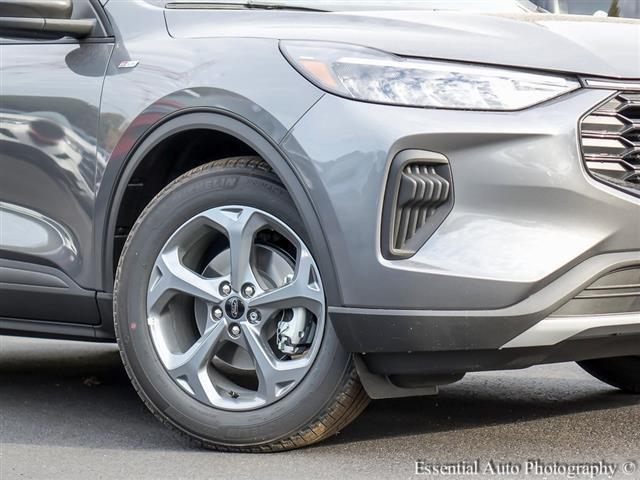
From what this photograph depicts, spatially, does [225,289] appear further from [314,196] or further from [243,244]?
[314,196]

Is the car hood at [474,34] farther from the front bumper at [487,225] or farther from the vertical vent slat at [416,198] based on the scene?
the vertical vent slat at [416,198]

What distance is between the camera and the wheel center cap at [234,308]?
379cm

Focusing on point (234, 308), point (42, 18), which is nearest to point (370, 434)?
point (234, 308)

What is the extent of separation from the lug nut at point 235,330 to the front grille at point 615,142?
114 cm

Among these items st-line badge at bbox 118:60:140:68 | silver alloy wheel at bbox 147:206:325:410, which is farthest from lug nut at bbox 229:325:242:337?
st-line badge at bbox 118:60:140:68

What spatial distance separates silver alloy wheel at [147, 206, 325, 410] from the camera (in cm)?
371

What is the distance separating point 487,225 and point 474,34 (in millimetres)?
597

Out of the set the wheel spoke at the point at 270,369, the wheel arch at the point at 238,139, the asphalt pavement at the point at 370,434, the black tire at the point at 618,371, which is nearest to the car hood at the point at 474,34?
the wheel arch at the point at 238,139

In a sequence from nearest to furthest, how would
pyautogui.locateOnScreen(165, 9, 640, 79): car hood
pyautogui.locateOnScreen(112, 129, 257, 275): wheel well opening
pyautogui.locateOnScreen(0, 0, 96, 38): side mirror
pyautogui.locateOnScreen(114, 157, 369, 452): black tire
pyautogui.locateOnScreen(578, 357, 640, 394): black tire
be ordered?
pyautogui.locateOnScreen(165, 9, 640, 79): car hood < pyautogui.locateOnScreen(114, 157, 369, 452): black tire < pyautogui.locateOnScreen(112, 129, 257, 275): wheel well opening < pyautogui.locateOnScreen(0, 0, 96, 38): side mirror < pyautogui.locateOnScreen(578, 357, 640, 394): black tire

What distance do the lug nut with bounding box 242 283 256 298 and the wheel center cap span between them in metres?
0.03

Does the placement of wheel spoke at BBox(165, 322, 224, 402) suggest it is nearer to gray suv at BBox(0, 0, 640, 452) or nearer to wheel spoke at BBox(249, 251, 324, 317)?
gray suv at BBox(0, 0, 640, 452)

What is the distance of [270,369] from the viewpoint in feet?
12.2

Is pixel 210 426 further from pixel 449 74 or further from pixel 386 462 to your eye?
pixel 449 74

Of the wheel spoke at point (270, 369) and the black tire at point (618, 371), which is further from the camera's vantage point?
the black tire at point (618, 371)
